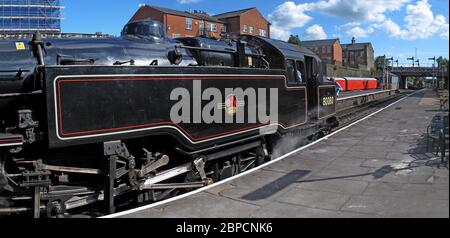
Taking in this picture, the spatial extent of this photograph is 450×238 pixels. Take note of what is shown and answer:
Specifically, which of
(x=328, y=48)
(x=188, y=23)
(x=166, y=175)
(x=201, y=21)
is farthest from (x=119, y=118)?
(x=328, y=48)

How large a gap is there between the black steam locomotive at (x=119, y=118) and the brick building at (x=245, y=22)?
47665 millimetres

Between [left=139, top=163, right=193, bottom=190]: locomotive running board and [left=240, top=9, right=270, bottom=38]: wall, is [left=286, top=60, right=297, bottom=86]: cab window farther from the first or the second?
[left=240, top=9, right=270, bottom=38]: wall

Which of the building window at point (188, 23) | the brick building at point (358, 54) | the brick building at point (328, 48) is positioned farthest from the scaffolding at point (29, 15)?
the brick building at point (358, 54)

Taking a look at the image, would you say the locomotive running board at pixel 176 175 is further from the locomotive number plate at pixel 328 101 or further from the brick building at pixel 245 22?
the brick building at pixel 245 22

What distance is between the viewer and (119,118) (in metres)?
4.69

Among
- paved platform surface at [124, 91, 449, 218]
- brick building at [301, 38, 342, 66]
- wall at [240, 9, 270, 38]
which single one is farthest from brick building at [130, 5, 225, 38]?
brick building at [301, 38, 342, 66]

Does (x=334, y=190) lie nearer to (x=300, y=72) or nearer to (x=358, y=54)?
(x=300, y=72)

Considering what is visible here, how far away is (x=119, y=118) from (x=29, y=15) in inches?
496

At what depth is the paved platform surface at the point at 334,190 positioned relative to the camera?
4.40 metres

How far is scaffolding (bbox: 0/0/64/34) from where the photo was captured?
12977mm
